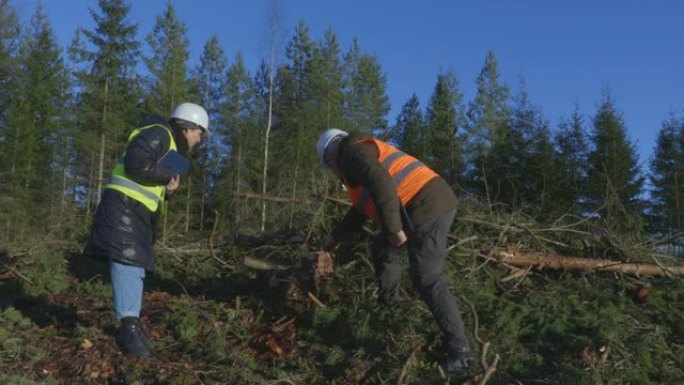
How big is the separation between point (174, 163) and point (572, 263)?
3713 mm

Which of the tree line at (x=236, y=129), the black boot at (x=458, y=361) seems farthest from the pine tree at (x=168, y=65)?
the black boot at (x=458, y=361)

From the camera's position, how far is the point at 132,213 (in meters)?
4.29

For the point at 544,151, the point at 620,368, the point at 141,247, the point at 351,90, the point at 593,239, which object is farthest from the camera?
the point at 351,90

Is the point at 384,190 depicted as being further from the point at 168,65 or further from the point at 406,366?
the point at 168,65

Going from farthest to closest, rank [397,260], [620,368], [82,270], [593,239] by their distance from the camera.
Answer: [82,270] < [593,239] < [397,260] < [620,368]

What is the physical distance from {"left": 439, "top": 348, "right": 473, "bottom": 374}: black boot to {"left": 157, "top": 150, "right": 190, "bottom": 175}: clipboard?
220cm

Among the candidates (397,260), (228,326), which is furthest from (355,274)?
(228,326)

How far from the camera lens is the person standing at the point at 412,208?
389 cm

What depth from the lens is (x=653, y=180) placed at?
27594mm

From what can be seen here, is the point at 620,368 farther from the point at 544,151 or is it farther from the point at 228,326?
the point at 544,151

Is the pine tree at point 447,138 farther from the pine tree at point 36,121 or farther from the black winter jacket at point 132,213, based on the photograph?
the black winter jacket at point 132,213

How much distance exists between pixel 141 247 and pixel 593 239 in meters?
4.43

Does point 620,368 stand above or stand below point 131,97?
below

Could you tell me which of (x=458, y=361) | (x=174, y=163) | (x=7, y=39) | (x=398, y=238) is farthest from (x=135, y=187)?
(x=7, y=39)
